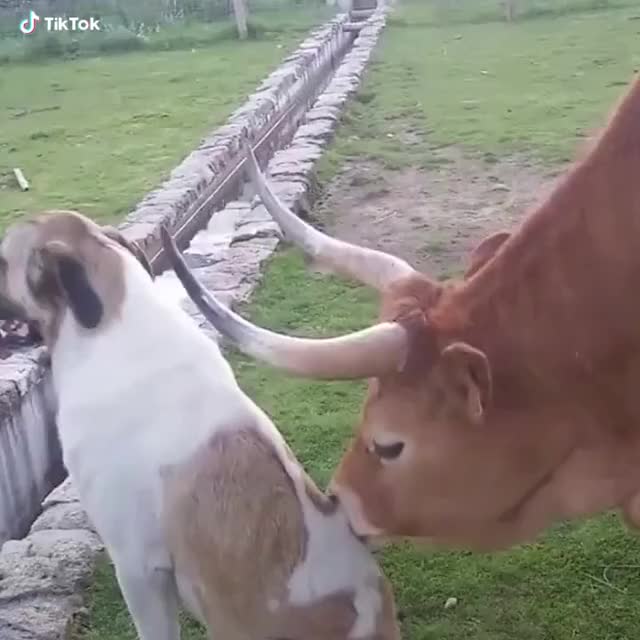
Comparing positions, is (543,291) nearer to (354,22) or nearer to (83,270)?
(83,270)

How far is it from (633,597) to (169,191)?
3.67 m

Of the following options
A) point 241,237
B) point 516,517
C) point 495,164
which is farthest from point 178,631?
point 495,164

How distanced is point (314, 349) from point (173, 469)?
459 mm

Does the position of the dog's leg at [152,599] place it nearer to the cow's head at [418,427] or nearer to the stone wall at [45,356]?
the cow's head at [418,427]

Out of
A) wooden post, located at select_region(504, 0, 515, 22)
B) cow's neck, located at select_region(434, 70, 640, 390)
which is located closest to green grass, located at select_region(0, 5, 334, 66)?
wooden post, located at select_region(504, 0, 515, 22)

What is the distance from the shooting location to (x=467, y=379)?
2.33m

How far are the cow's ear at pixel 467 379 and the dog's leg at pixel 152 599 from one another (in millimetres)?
715

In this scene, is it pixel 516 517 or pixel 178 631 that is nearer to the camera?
pixel 516 517

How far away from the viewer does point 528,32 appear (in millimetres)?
13312

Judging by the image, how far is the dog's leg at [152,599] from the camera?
2629mm

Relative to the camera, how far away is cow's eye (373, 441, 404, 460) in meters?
2.40

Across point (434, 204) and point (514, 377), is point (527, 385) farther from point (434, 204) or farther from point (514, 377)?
point (434, 204)

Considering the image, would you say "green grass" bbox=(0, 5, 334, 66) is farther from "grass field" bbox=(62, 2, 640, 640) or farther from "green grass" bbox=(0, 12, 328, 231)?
"grass field" bbox=(62, 2, 640, 640)

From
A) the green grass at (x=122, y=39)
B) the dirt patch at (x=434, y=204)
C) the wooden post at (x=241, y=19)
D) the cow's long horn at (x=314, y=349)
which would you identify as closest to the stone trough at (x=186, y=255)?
the dirt patch at (x=434, y=204)
